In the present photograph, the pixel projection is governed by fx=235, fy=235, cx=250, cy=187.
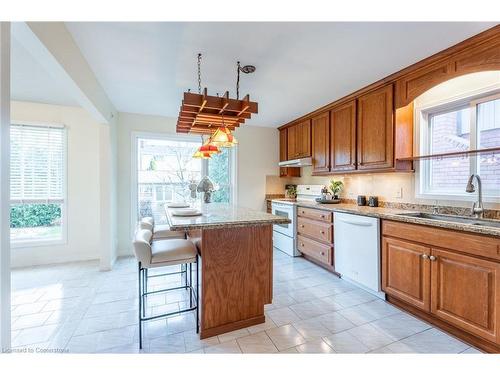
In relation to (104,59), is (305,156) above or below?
below

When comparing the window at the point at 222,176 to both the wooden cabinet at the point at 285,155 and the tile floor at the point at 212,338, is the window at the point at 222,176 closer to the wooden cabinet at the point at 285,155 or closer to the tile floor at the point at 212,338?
the wooden cabinet at the point at 285,155

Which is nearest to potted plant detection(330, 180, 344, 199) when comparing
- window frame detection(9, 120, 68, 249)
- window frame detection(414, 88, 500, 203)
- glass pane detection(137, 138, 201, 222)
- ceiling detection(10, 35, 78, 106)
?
window frame detection(414, 88, 500, 203)

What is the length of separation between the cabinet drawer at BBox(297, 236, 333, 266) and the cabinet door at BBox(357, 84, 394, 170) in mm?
1193

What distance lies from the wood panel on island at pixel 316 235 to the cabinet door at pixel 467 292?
4.17ft

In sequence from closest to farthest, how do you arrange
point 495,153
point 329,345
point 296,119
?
point 329,345 → point 495,153 → point 296,119

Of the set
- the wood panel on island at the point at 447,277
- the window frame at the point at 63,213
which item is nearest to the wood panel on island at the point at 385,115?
Result: the wood panel on island at the point at 447,277

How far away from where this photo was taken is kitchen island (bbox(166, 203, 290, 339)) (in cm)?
183

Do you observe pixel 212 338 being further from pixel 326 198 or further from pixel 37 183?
pixel 37 183

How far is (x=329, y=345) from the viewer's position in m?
1.76

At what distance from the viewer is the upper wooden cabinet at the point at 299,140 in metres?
4.09
